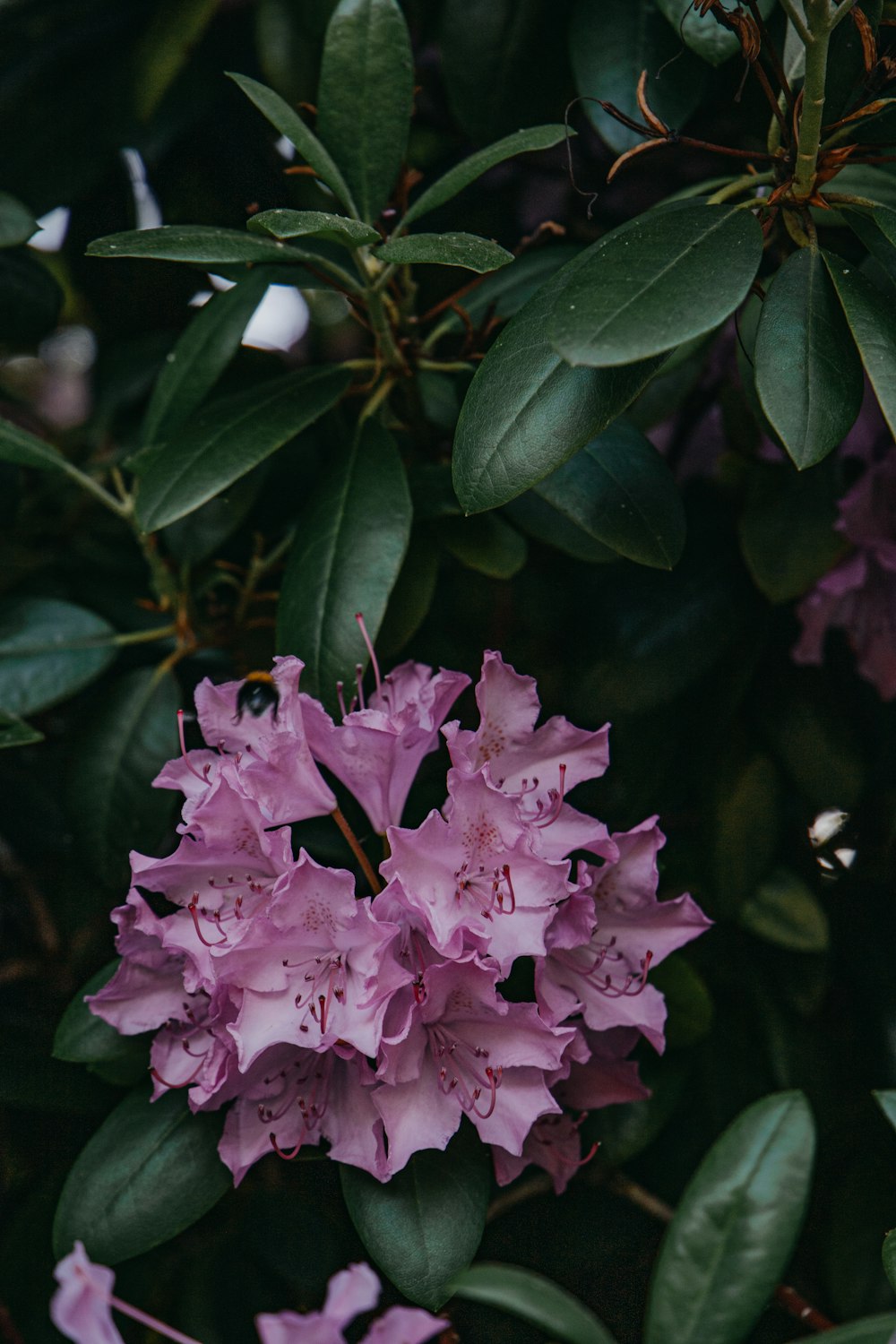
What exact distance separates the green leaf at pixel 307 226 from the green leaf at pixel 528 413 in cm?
12

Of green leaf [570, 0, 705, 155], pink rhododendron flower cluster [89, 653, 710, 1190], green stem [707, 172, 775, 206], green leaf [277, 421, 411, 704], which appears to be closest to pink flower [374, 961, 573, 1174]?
pink rhododendron flower cluster [89, 653, 710, 1190]

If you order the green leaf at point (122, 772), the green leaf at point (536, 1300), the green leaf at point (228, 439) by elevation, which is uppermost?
the green leaf at point (228, 439)

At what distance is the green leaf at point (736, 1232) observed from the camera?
1.95ft

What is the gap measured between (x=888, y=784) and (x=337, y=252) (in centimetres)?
74

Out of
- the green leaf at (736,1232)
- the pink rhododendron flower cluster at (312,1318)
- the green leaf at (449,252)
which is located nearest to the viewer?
the pink rhododendron flower cluster at (312,1318)

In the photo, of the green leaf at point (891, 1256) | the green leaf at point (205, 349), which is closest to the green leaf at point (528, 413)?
the green leaf at point (205, 349)

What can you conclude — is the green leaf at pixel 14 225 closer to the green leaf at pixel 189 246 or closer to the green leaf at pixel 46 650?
the green leaf at pixel 189 246

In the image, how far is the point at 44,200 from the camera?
1215 millimetres

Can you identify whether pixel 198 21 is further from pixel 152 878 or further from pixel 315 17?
pixel 152 878

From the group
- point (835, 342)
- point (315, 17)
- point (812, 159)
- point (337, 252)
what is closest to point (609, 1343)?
point (835, 342)

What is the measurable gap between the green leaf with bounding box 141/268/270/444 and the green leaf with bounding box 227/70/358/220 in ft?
0.40

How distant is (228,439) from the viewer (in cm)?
86

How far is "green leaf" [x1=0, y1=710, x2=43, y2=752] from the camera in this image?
2.69 ft

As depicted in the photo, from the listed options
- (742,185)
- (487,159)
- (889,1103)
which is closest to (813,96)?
(742,185)
